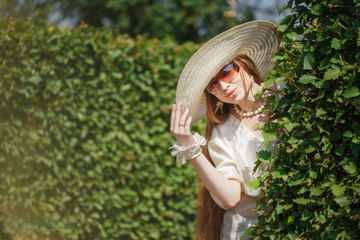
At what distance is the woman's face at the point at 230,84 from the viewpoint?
2.21 meters

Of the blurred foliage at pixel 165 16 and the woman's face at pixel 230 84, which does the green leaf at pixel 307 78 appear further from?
the blurred foliage at pixel 165 16

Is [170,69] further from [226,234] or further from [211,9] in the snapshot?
[211,9]

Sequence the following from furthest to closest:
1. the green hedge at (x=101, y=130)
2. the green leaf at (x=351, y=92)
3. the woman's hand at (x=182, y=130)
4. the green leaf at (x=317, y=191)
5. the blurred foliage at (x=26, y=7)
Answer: the blurred foliage at (x=26, y=7) → the green hedge at (x=101, y=130) → the woman's hand at (x=182, y=130) → the green leaf at (x=317, y=191) → the green leaf at (x=351, y=92)

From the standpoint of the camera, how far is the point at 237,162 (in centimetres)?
219

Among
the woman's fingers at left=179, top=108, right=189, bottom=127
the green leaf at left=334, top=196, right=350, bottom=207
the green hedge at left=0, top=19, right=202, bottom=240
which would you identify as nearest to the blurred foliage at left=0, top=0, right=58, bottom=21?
the green hedge at left=0, top=19, right=202, bottom=240

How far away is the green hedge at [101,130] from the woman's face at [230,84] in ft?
7.89

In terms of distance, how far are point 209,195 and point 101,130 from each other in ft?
8.32

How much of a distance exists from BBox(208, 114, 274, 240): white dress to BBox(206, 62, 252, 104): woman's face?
165 millimetres

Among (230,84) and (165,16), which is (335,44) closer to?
(230,84)

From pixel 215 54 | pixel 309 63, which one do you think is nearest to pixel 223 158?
pixel 215 54

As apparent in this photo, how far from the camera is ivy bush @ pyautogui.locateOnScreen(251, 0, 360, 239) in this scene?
149 centimetres

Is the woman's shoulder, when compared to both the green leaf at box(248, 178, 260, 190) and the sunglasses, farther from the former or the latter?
the green leaf at box(248, 178, 260, 190)

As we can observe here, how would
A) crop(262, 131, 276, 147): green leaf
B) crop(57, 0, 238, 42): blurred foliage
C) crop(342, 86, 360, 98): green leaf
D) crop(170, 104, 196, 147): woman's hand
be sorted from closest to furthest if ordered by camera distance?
crop(342, 86, 360, 98): green leaf
crop(262, 131, 276, 147): green leaf
crop(170, 104, 196, 147): woman's hand
crop(57, 0, 238, 42): blurred foliage

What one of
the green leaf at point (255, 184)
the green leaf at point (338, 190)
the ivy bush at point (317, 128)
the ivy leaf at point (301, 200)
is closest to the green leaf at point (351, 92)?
the ivy bush at point (317, 128)
